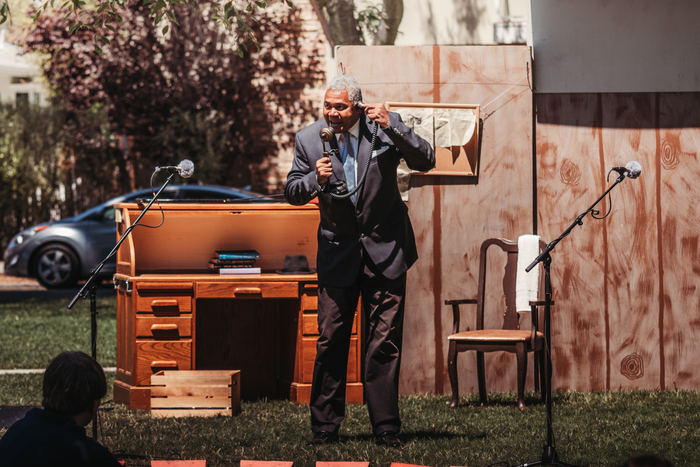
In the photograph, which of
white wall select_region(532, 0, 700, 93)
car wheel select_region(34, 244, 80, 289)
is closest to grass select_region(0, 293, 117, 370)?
car wheel select_region(34, 244, 80, 289)

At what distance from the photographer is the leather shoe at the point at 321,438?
462 cm

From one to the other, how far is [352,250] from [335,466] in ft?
3.93

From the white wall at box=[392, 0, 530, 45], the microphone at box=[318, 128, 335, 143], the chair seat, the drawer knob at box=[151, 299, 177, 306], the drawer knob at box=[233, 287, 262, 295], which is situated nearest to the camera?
the microphone at box=[318, 128, 335, 143]

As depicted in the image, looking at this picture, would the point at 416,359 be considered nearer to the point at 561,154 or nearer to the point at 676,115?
the point at 561,154

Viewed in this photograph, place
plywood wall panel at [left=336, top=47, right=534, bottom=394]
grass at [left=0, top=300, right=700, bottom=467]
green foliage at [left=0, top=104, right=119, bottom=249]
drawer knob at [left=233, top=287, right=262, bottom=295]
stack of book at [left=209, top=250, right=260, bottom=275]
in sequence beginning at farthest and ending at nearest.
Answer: green foliage at [left=0, top=104, right=119, bottom=249] → stack of book at [left=209, top=250, right=260, bottom=275] → plywood wall panel at [left=336, top=47, right=534, bottom=394] → drawer knob at [left=233, top=287, right=262, bottom=295] → grass at [left=0, top=300, right=700, bottom=467]

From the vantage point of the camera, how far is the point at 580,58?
602cm

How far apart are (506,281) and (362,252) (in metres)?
1.87

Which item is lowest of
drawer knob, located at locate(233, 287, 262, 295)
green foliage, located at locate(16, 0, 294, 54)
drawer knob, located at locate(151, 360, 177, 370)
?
drawer knob, located at locate(151, 360, 177, 370)

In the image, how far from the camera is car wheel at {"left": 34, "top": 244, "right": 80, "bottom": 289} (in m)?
13.9

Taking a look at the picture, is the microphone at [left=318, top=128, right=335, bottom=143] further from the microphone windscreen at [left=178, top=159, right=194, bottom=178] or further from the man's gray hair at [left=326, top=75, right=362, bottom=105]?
the microphone windscreen at [left=178, top=159, right=194, bottom=178]

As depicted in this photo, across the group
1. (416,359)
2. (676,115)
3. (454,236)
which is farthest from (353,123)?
(676,115)

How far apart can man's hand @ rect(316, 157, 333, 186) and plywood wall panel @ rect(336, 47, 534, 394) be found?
5.95 ft

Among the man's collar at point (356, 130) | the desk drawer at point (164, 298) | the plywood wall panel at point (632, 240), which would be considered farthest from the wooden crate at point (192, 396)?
the plywood wall panel at point (632, 240)

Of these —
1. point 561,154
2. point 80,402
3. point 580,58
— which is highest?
point 580,58
